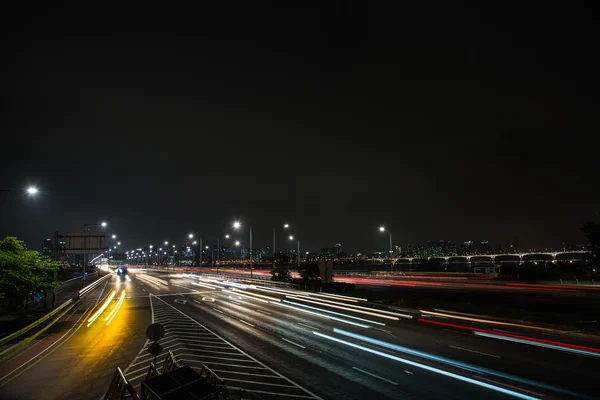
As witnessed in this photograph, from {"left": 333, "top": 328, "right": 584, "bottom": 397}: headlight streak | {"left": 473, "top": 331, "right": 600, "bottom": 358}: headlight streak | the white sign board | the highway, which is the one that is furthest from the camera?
the white sign board

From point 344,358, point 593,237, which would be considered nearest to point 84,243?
point 344,358

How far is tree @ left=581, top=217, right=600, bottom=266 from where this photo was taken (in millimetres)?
64875

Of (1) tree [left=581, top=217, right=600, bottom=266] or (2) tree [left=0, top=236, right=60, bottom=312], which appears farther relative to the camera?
(1) tree [left=581, top=217, right=600, bottom=266]

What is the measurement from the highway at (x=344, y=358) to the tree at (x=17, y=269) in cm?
474

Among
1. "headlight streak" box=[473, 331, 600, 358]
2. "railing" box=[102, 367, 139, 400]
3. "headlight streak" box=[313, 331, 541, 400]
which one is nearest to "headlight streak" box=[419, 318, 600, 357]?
"headlight streak" box=[473, 331, 600, 358]

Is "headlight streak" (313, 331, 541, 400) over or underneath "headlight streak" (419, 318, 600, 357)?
over

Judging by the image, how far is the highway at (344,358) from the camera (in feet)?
42.5

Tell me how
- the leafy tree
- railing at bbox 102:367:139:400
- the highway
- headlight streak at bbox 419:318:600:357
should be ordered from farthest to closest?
the leafy tree → headlight streak at bbox 419:318:600:357 → the highway → railing at bbox 102:367:139:400

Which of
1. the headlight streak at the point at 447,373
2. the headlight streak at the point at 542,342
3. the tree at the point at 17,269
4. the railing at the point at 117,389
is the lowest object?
the headlight streak at the point at 542,342

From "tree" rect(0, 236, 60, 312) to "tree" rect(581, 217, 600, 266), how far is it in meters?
84.2

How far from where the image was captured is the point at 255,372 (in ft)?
48.9

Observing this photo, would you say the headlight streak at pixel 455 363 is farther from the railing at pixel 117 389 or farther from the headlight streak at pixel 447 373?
the railing at pixel 117 389

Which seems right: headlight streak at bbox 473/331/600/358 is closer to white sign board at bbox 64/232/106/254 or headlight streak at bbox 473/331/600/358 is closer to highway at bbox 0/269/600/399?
highway at bbox 0/269/600/399

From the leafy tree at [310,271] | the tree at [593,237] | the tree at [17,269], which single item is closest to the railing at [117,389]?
the tree at [17,269]
